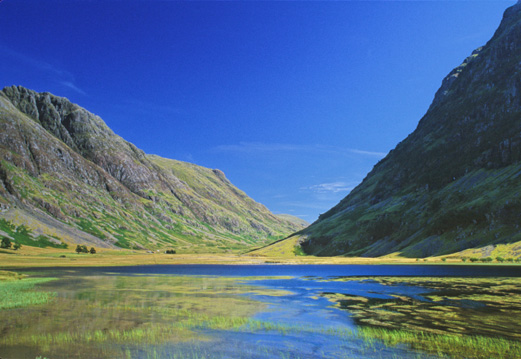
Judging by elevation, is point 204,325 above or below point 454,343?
above

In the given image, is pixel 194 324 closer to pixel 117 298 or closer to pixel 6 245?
pixel 117 298

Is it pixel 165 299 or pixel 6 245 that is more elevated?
pixel 6 245

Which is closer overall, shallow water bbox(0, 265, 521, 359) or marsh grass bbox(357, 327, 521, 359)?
marsh grass bbox(357, 327, 521, 359)

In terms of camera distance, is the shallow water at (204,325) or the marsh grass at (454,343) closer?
the marsh grass at (454,343)

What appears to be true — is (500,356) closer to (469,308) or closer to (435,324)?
(435,324)

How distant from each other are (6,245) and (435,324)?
745 feet

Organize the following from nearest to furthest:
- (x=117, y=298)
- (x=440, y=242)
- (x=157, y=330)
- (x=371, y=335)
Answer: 1. (x=371, y=335)
2. (x=157, y=330)
3. (x=117, y=298)
4. (x=440, y=242)

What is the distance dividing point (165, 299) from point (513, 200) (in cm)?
16597

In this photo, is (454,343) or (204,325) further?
(204,325)

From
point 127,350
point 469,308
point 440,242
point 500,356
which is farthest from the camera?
point 440,242

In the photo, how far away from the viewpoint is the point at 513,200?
152625mm

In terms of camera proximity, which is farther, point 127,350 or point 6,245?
point 6,245

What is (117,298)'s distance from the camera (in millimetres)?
51094

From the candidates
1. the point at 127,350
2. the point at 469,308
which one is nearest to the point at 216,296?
the point at 127,350
